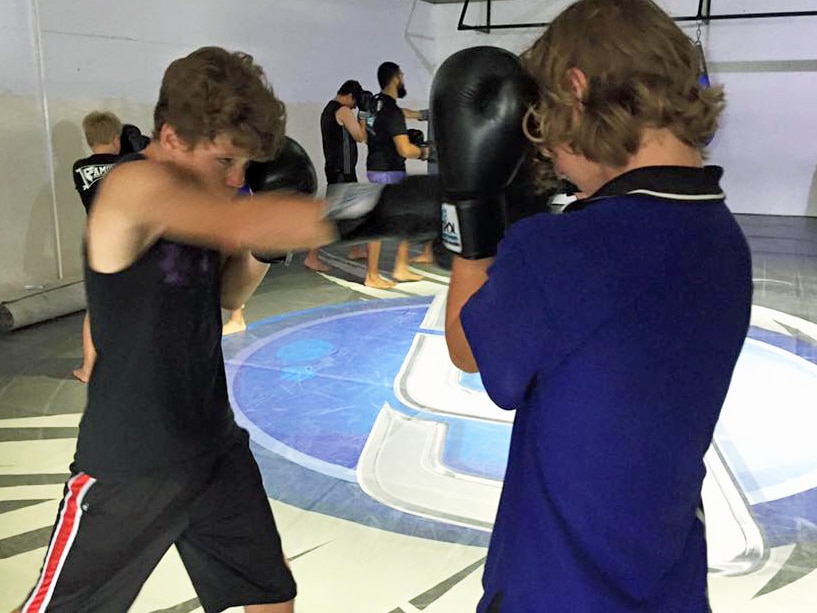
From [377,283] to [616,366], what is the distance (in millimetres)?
5146

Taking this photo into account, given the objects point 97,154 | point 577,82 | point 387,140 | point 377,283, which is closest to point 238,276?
point 577,82

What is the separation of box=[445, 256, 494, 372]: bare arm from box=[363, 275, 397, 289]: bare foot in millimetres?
4809

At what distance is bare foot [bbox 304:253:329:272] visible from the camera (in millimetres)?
6551

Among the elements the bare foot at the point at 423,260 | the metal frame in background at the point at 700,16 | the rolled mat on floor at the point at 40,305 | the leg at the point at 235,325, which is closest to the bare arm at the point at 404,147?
the bare foot at the point at 423,260

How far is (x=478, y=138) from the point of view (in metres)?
1.08

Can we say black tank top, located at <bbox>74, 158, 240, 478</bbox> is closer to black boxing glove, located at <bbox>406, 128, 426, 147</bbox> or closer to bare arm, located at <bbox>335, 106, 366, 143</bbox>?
bare arm, located at <bbox>335, 106, 366, 143</bbox>

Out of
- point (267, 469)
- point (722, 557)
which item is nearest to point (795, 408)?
point (722, 557)

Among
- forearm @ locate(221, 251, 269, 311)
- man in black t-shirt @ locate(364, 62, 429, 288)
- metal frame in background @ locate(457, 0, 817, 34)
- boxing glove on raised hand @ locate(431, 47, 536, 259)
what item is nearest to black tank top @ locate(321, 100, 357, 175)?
man in black t-shirt @ locate(364, 62, 429, 288)

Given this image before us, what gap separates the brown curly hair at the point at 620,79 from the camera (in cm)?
84

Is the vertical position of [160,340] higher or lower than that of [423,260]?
higher

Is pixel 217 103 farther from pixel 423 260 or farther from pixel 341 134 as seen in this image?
pixel 423 260

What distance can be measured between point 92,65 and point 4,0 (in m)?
0.77

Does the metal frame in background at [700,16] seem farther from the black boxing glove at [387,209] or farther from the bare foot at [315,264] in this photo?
the black boxing glove at [387,209]

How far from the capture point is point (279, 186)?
1.86m
